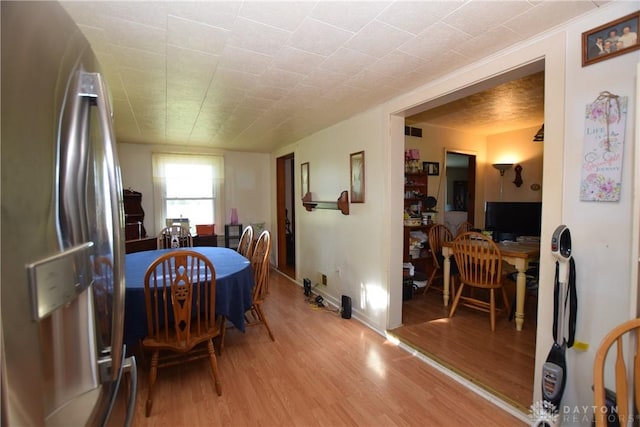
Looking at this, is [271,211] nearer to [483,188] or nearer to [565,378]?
[483,188]

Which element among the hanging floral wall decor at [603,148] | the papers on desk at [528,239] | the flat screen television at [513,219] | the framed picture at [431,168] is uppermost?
the framed picture at [431,168]

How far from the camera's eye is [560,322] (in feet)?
4.79

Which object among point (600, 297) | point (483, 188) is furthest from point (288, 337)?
point (483, 188)

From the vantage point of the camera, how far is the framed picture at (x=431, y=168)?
4016 millimetres

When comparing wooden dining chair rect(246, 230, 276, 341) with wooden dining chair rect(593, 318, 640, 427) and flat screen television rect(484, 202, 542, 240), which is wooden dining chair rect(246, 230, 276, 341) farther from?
flat screen television rect(484, 202, 542, 240)

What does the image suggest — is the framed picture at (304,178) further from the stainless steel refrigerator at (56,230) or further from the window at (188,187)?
the stainless steel refrigerator at (56,230)

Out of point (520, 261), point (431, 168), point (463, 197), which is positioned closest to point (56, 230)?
point (520, 261)

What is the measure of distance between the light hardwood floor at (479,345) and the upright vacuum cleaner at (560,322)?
1.20 feet

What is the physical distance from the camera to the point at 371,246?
2.92 meters

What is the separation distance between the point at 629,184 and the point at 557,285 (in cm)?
55

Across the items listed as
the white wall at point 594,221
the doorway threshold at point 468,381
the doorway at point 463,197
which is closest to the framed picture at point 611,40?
the white wall at point 594,221

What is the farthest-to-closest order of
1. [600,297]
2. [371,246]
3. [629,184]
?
[371,246], [600,297], [629,184]

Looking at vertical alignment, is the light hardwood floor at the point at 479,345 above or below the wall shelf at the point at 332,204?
below

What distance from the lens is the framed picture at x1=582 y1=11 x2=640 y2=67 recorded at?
1.28 metres
